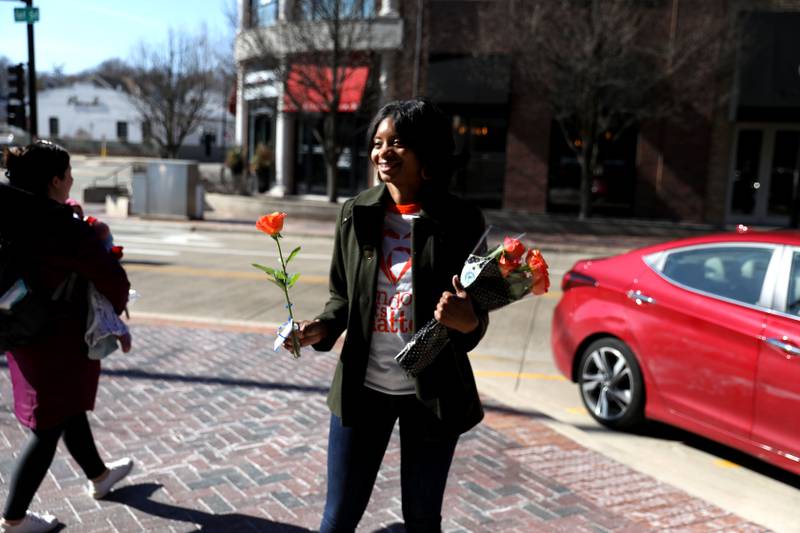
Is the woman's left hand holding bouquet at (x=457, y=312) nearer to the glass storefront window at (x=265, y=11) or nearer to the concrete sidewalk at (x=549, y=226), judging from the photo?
the concrete sidewalk at (x=549, y=226)

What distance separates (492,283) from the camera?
2.21 meters

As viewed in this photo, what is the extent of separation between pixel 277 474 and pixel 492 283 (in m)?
2.30

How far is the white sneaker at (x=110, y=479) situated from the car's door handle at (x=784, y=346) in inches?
141

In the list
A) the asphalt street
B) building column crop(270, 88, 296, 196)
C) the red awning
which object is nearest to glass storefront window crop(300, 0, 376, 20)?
the red awning

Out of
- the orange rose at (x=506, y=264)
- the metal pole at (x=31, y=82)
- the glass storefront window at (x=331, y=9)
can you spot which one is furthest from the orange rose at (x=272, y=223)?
the glass storefront window at (x=331, y=9)

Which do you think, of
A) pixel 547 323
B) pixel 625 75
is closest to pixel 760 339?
pixel 547 323

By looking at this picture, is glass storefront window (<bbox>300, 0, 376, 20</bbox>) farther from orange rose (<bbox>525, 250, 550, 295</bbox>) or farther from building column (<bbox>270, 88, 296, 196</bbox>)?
orange rose (<bbox>525, 250, 550, 295</bbox>)

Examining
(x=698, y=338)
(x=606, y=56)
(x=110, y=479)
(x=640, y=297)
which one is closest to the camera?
(x=110, y=479)

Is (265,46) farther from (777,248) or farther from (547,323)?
(777,248)

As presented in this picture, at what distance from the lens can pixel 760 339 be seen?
4.22 meters

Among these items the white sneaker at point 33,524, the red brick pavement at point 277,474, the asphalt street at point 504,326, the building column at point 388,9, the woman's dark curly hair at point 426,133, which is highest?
the building column at point 388,9

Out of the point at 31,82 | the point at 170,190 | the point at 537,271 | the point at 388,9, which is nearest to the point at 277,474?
the point at 537,271

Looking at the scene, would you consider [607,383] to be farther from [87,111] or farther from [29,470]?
[87,111]

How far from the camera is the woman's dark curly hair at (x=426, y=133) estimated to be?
239 cm
